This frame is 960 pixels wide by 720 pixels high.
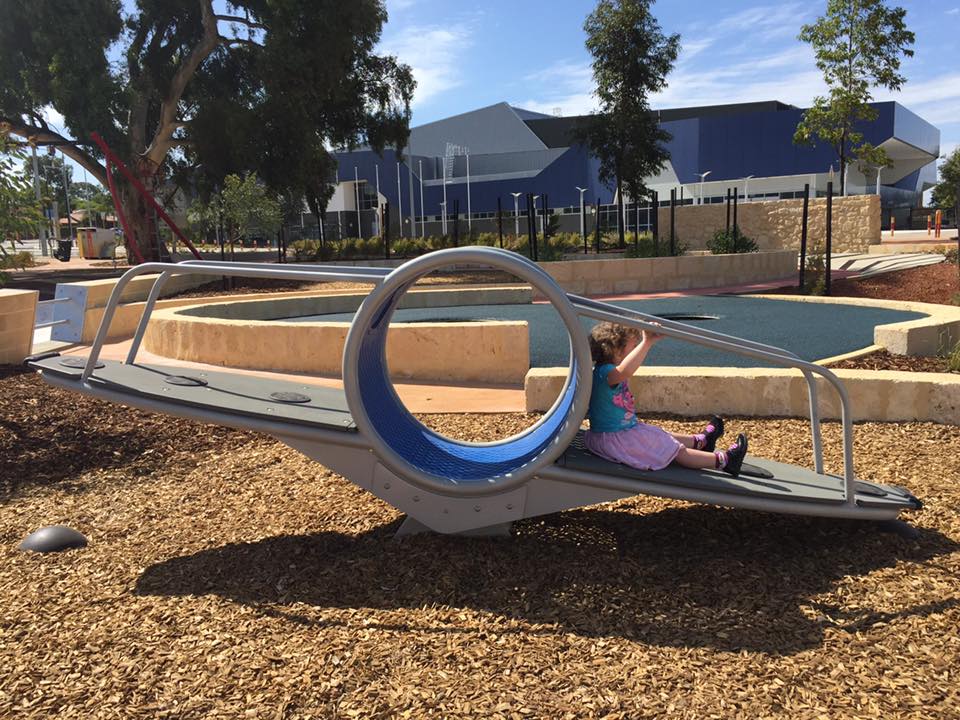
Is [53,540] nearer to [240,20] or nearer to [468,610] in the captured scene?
[468,610]

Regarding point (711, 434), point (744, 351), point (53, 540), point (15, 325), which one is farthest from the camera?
point (15, 325)

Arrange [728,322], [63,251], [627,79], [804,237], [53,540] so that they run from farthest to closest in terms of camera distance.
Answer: [63,251] < [627,79] < [804,237] < [728,322] < [53,540]

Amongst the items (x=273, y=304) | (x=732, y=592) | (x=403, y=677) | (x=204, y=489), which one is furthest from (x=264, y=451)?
(x=273, y=304)

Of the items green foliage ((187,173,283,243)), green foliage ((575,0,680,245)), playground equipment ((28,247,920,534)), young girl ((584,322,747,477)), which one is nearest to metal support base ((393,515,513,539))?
playground equipment ((28,247,920,534))

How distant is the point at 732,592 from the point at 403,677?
1.50m

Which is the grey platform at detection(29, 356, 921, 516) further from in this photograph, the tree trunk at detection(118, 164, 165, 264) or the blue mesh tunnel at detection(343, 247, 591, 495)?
the tree trunk at detection(118, 164, 165, 264)

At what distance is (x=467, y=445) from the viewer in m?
4.05

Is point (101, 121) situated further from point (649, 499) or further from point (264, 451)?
point (649, 499)

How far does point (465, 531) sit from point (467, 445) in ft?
1.54

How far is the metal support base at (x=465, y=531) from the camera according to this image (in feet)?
12.5

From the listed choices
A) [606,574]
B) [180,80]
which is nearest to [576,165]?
[180,80]

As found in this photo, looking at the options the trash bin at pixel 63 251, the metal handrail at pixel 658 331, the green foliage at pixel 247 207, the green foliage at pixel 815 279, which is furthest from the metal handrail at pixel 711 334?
the trash bin at pixel 63 251

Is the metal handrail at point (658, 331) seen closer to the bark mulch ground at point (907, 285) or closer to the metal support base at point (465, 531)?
the metal support base at point (465, 531)

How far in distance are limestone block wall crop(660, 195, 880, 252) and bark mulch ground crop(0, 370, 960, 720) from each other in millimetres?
25317
